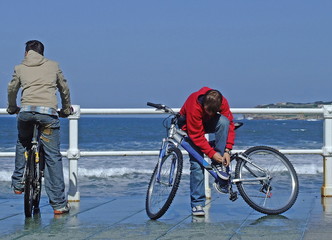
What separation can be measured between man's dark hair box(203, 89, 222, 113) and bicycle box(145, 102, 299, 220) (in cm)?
42

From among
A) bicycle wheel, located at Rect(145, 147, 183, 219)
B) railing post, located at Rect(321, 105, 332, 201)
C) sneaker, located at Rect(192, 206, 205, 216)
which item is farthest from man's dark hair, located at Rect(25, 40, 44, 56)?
railing post, located at Rect(321, 105, 332, 201)

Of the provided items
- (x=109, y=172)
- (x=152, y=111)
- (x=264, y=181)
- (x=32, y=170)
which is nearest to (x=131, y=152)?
(x=152, y=111)

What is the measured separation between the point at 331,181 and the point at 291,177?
182 cm

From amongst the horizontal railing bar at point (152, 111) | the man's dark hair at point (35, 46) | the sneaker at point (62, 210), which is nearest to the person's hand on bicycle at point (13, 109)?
the man's dark hair at point (35, 46)

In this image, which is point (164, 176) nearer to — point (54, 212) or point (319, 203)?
point (54, 212)

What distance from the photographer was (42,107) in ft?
22.9

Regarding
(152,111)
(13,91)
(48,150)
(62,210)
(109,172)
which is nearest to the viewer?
(13,91)

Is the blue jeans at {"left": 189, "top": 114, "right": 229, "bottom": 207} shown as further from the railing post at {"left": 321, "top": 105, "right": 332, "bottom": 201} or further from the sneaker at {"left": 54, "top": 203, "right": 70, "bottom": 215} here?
the railing post at {"left": 321, "top": 105, "right": 332, "bottom": 201}

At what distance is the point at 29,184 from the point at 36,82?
0.91 meters

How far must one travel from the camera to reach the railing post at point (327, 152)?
28.6ft

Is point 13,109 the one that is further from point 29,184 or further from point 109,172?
point 109,172

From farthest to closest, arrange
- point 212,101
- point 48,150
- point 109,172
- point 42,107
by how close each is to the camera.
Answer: point 109,172
point 48,150
point 42,107
point 212,101

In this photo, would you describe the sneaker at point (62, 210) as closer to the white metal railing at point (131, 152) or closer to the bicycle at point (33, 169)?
the bicycle at point (33, 169)

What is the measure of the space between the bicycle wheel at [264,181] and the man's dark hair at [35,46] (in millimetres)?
2033
